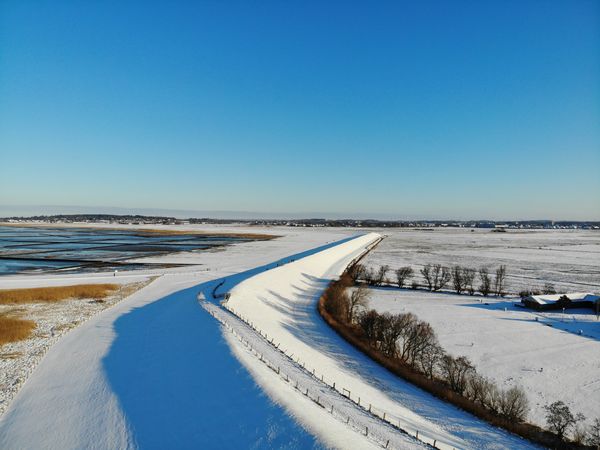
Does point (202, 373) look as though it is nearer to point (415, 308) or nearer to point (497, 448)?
point (497, 448)

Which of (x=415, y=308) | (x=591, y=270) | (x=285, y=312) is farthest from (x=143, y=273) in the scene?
(x=591, y=270)

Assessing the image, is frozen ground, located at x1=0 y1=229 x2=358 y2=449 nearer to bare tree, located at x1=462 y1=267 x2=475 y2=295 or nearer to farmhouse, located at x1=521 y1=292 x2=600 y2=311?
farmhouse, located at x1=521 y1=292 x2=600 y2=311

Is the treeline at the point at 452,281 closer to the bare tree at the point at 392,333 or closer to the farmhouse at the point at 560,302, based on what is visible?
the farmhouse at the point at 560,302

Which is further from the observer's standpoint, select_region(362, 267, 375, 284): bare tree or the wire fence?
select_region(362, 267, 375, 284): bare tree

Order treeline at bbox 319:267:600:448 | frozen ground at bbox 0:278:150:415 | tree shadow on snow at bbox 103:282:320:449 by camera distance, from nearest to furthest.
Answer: tree shadow on snow at bbox 103:282:320:449
treeline at bbox 319:267:600:448
frozen ground at bbox 0:278:150:415

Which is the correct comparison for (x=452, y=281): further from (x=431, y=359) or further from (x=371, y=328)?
(x=431, y=359)

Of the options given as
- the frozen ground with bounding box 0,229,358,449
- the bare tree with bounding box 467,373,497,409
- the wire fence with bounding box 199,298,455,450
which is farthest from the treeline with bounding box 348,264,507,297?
the frozen ground with bounding box 0,229,358,449

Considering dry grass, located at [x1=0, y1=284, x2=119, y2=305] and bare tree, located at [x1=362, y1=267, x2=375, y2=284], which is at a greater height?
dry grass, located at [x1=0, y1=284, x2=119, y2=305]
